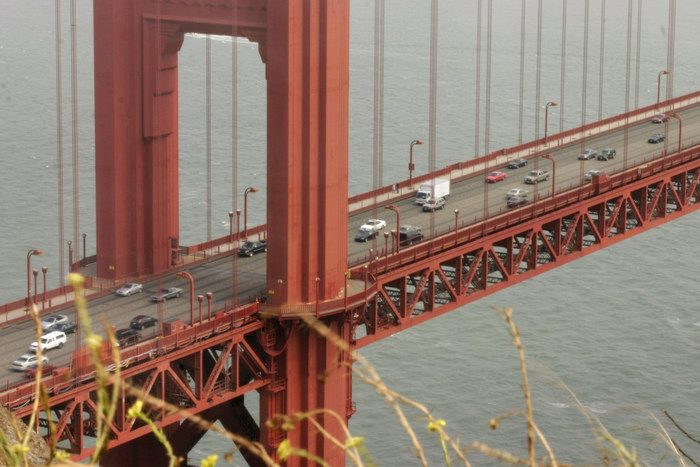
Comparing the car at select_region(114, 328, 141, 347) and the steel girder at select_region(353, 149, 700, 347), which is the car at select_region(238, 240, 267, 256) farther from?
the car at select_region(114, 328, 141, 347)

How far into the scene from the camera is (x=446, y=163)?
229ft

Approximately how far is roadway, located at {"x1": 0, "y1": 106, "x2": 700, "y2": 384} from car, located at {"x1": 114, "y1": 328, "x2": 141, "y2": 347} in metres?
0.29

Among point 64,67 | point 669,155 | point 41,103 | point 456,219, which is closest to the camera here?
point 456,219

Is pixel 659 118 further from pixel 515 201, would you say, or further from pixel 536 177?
pixel 515 201

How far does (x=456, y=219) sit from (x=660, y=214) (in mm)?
11114

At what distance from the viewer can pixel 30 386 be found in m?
27.2

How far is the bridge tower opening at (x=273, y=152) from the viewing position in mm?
30984

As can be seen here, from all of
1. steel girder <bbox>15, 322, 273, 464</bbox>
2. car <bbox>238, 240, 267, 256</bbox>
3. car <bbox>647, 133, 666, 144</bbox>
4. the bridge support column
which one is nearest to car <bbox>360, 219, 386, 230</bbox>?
car <bbox>238, 240, 267, 256</bbox>

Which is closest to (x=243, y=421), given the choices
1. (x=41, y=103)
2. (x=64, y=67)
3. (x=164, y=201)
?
(x=164, y=201)

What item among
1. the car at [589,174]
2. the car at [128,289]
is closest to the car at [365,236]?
the car at [128,289]

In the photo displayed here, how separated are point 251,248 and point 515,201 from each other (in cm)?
1059

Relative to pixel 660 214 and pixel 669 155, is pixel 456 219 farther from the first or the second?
pixel 669 155

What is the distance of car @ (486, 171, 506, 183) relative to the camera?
48594mm

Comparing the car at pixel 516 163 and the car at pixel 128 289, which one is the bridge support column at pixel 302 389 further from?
the car at pixel 516 163
